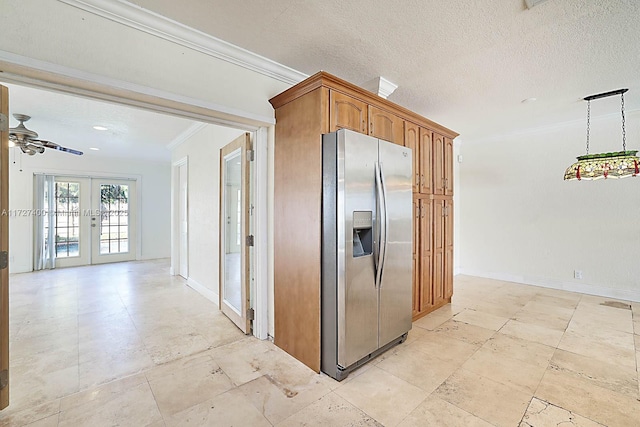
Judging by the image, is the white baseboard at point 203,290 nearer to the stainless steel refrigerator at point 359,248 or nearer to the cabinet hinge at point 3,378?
the cabinet hinge at point 3,378

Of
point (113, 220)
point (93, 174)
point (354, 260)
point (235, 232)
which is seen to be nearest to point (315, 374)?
point (354, 260)

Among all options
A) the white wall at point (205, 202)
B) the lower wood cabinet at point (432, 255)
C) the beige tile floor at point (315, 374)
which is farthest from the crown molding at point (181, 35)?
the beige tile floor at point (315, 374)

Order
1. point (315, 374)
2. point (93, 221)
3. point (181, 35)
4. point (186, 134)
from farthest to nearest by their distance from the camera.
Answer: point (93, 221) → point (186, 134) → point (315, 374) → point (181, 35)

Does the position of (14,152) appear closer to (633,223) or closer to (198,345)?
(198,345)

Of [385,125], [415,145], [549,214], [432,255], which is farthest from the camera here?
[549,214]

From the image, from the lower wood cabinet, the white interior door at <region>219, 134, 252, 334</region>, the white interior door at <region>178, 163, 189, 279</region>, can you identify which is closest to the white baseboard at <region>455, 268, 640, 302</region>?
the lower wood cabinet

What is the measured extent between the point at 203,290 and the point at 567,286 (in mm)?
5742

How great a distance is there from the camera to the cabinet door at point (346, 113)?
2195 mm

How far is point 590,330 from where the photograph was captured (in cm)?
297

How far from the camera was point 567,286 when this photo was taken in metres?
4.45

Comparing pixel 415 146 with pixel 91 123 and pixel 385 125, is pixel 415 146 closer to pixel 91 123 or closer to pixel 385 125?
pixel 385 125

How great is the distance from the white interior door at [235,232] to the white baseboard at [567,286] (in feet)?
14.9

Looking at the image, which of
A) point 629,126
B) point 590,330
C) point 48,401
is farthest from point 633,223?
point 48,401

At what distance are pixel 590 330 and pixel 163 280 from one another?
6183 mm
